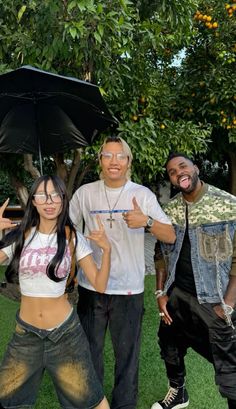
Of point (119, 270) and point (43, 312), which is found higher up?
point (119, 270)

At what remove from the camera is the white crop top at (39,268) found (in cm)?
217

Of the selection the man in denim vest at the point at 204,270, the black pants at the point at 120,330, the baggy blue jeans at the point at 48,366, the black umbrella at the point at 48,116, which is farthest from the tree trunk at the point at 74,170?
the baggy blue jeans at the point at 48,366

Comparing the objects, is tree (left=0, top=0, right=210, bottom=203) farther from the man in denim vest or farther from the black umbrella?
the man in denim vest

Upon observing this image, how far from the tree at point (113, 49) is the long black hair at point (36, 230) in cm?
112

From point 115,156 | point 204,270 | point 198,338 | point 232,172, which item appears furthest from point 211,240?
point 232,172

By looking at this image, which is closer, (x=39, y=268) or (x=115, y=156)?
(x=39, y=268)

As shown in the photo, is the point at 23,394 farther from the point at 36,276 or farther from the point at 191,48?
the point at 191,48

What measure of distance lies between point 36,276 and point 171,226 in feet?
2.99

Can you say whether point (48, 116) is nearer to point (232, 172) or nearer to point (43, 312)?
point (43, 312)

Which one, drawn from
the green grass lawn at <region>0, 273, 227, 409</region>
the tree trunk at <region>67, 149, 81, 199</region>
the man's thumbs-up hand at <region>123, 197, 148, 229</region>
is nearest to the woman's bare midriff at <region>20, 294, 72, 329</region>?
the man's thumbs-up hand at <region>123, 197, 148, 229</region>

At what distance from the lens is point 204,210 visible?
8.59 feet

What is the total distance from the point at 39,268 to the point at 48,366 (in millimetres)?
547

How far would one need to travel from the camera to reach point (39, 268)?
7.10ft

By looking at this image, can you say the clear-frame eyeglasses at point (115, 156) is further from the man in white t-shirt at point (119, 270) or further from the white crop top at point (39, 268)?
the white crop top at point (39, 268)
